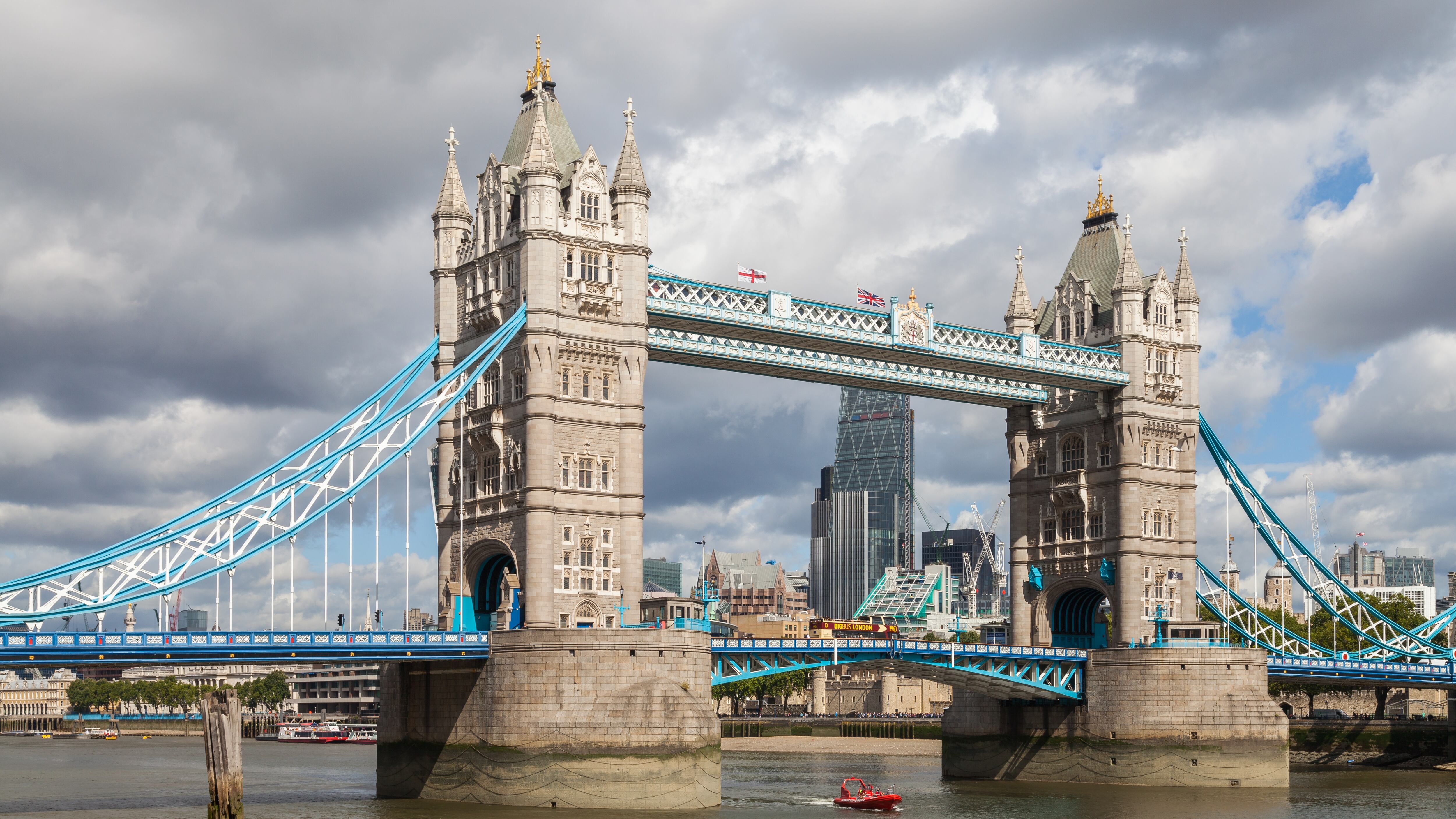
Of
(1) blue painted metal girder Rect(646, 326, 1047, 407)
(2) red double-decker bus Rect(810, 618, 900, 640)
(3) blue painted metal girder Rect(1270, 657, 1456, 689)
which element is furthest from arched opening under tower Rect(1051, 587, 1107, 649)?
(1) blue painted metal girder Rect(646, 326, 1047, 407)

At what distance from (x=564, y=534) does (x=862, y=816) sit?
17.4 metres

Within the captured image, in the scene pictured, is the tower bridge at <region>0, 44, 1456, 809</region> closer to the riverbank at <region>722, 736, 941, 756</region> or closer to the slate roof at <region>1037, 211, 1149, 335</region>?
the slate roof at <region>1037, 211, 1149, 335</region>

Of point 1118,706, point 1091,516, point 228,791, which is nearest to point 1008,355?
point 1091,516

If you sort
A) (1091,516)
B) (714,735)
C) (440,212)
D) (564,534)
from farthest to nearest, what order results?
(1091,516), (440,212), (564,534), (714,735)

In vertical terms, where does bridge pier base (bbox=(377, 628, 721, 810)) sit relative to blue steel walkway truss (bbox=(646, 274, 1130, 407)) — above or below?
below

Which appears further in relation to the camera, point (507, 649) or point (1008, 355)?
point (1008, 355)

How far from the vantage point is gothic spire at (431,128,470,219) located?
81125mm

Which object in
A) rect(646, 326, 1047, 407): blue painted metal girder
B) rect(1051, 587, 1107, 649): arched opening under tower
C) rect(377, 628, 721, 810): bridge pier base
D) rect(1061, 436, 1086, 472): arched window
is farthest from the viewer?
rect(1051, 587, 1107, 649): arched opening under tower

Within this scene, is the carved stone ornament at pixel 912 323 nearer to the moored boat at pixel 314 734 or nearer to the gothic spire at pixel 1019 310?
the gothic spire at pixel 1019 310

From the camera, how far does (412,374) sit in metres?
76.4

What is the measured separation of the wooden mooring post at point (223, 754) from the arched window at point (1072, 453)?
5647 cm

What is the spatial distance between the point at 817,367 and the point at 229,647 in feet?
112

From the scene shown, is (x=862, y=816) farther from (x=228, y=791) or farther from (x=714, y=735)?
(x=228, y=791)

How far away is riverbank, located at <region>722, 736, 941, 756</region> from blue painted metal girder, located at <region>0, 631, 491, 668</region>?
246 feet
